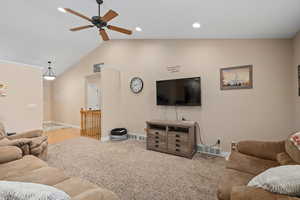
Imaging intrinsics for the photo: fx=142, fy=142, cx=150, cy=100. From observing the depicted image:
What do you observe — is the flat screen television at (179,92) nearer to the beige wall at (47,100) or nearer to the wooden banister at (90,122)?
the wooden banister at (90,122)

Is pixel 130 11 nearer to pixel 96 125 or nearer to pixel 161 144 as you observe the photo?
pixel 161 144

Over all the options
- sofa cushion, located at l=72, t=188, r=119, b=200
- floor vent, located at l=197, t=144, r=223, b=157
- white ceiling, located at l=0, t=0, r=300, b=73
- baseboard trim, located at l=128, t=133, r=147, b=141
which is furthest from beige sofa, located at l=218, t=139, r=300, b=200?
baseboard trim, located at l=128, t=133, r=147, b=141

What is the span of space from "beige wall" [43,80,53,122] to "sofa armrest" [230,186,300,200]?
883 centimetres

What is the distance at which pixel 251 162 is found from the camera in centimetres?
168

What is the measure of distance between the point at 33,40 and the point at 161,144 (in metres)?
4.95

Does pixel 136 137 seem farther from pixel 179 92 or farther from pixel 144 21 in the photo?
pixel 144 21

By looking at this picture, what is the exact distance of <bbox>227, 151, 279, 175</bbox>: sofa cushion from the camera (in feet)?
5.08

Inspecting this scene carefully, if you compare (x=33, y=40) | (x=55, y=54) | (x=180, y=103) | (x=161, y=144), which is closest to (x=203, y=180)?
(x=161, y=144)

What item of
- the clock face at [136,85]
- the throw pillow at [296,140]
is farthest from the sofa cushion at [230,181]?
the clock face at [136,85]

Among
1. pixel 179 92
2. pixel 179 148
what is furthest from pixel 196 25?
pixel 179 148

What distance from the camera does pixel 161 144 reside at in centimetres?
336

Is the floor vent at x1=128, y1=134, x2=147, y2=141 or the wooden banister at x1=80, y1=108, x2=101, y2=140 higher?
the wooden banister at x1=80, y1=108, x2=101, y2=140

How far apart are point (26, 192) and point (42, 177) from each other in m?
0.96

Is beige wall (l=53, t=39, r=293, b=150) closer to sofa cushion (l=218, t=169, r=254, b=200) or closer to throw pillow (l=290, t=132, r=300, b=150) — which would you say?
throw pillow (l=290, t=132, r=300, b=150)
